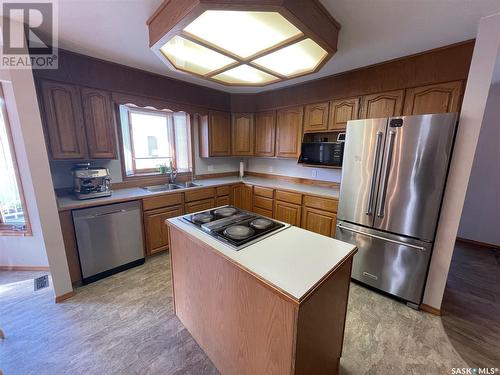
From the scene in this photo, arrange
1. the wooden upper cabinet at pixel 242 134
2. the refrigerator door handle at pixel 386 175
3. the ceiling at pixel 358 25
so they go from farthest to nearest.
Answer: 1. the wooden upper cabinet at pixel 242 134
2. the refrigerator door handle at pixel 386 175
3. the ceiling at pixel 358 25

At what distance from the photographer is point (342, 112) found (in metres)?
2.72

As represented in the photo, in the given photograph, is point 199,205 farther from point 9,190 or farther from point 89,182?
point 9,190

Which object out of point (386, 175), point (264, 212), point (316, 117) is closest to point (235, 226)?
point (386, 175)

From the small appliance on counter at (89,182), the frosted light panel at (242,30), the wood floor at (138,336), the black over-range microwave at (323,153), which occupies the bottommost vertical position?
the wood floor at (138,336)

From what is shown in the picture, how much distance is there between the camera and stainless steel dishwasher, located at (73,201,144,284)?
2.16 m

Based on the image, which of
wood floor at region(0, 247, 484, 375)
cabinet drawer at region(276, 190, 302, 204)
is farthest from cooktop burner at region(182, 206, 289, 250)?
cabinet drawer at region(276, 190, 302, 204)

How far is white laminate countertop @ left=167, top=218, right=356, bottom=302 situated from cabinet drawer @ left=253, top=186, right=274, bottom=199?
6.16 feet

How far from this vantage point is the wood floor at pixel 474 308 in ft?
5.15

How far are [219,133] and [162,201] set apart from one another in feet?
5.34

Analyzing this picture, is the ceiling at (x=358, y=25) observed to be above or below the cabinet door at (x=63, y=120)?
above

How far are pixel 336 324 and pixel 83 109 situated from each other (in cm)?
309

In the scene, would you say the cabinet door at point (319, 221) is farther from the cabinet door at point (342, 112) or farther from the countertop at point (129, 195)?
the cabinet door at point (342, 112)

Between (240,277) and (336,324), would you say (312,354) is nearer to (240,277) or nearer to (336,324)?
(336,324)

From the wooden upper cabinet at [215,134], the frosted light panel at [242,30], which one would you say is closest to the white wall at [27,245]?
the wooden upper cabinet at [215,134]
